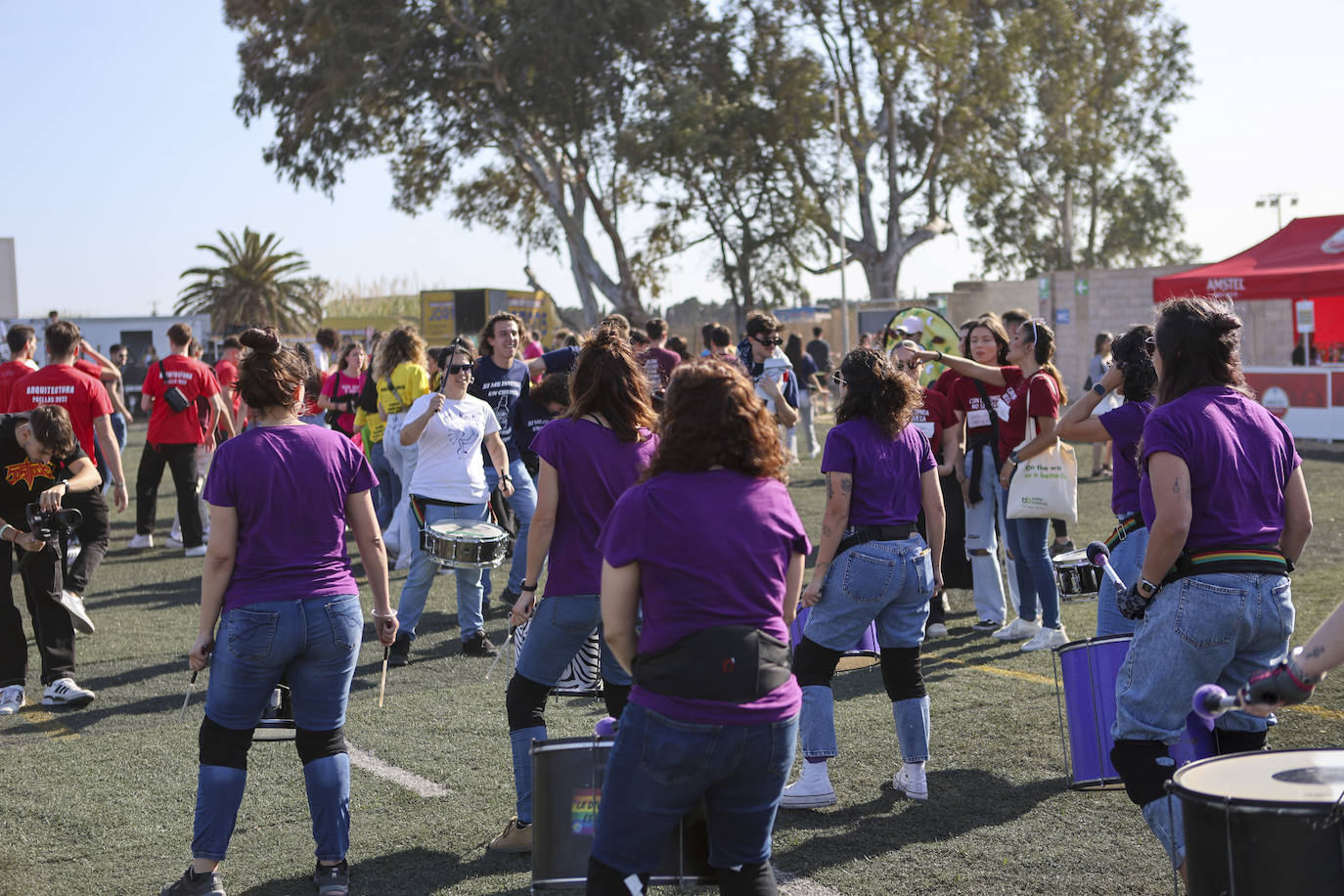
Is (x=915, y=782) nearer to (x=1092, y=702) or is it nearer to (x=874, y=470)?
(x=1092, y=702)

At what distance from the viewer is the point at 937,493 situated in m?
5.09

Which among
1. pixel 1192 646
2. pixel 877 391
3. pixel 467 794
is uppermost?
pixel 877 391

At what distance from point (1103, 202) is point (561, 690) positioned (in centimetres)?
5161

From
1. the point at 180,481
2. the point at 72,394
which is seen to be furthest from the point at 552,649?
the point at 180,481

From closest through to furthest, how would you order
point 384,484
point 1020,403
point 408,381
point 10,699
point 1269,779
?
point 1269,779, point 10,699, point 1020,403, point 408,381, point 384,484

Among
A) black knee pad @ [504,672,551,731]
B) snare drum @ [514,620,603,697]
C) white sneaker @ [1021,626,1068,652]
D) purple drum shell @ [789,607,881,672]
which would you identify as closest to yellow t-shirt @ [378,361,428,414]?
white sneaker @ [1021,626,1068,652]

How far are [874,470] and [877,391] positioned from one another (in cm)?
31

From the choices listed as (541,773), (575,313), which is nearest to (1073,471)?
(541,773)

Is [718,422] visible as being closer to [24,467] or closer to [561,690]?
[561,690]

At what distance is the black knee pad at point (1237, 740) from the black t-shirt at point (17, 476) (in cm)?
567

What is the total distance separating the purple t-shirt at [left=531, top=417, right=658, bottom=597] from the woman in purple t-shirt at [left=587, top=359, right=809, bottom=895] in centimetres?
120

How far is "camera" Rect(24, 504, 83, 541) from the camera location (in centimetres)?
629

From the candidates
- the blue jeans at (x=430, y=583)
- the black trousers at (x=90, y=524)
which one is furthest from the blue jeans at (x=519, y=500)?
the black trousers at (x=90, y=524)

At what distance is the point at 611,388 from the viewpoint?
419 cm
